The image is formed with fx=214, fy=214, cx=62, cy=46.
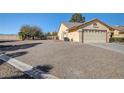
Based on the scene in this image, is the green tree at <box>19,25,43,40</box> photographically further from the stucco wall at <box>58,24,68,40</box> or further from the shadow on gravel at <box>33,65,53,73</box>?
the stucco wall at <box>58,24,68,40</box>

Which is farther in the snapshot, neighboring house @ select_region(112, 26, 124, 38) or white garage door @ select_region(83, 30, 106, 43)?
white garage door @ select_region(83, 30, 106, 43)

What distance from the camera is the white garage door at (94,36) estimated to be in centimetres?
1597

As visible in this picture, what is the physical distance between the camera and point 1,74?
28.4ft

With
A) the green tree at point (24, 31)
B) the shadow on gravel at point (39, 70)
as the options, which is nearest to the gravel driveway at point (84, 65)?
the shadow on gravel at point (39, 70)

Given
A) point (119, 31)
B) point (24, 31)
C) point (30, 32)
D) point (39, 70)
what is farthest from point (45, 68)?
point (119, 31)

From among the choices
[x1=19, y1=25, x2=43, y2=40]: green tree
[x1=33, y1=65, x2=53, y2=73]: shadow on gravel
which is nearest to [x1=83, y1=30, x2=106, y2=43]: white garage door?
[x1=19, y1=25, x2=43, y2=40]: green tree

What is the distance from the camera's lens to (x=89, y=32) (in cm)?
1689

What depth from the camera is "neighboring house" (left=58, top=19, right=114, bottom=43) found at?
1569cm

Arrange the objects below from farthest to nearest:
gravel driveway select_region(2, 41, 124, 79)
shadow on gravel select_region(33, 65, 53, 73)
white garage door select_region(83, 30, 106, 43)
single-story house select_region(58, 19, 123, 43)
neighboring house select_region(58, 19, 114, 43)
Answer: white garage door select_region(83, 30, 106, 43) < neighboring house select_region(58, 19, 114, 43) < single-story house select_region(58, 19, 123, 43) < shadow on gravel select_region(33, 65, 53, 73) < gravel driveway select_region(2, 41, 124, 79)
